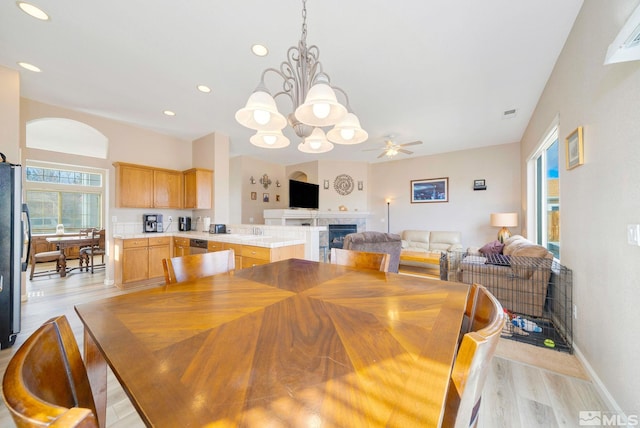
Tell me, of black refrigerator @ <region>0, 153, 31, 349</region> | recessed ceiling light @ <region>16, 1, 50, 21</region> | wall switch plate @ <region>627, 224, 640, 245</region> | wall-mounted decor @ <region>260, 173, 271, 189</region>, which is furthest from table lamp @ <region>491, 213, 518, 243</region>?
black refrigerator @ <region>0, 153, 31, 349</region>

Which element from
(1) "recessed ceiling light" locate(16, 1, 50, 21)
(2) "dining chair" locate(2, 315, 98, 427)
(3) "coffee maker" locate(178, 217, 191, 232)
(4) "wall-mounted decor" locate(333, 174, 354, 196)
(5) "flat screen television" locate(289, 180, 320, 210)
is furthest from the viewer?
(4) "wall-mounted decor" locate(333, 174, 354, 196)

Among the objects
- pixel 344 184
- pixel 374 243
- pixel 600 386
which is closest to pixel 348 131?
pixel 374 243

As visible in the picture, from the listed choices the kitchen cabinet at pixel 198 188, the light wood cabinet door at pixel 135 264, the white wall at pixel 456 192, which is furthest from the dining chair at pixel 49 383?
the white wall at pixel 456 192

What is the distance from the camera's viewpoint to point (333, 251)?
188 cm

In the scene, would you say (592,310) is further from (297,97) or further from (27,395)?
(27,395)

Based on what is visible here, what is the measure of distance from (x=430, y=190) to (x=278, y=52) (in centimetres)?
509

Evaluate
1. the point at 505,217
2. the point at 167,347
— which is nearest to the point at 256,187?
the point at 505,217

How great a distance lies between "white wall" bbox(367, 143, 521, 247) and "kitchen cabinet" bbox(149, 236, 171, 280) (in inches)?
192

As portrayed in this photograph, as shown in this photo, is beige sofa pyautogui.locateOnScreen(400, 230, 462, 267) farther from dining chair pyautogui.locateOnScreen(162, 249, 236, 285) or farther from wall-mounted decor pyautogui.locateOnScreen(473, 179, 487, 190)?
dining chair pyautogui.locateOnScreen(162, 249, 236, 285)

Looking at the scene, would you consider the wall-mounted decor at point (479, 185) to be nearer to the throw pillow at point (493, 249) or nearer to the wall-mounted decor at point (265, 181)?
the throw pillow at point (493, 249)

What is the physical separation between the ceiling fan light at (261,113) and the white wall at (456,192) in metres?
5.58

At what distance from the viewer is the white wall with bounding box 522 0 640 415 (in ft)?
4.39

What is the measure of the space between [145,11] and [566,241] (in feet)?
13.7

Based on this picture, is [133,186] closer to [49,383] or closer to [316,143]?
[316,143]
